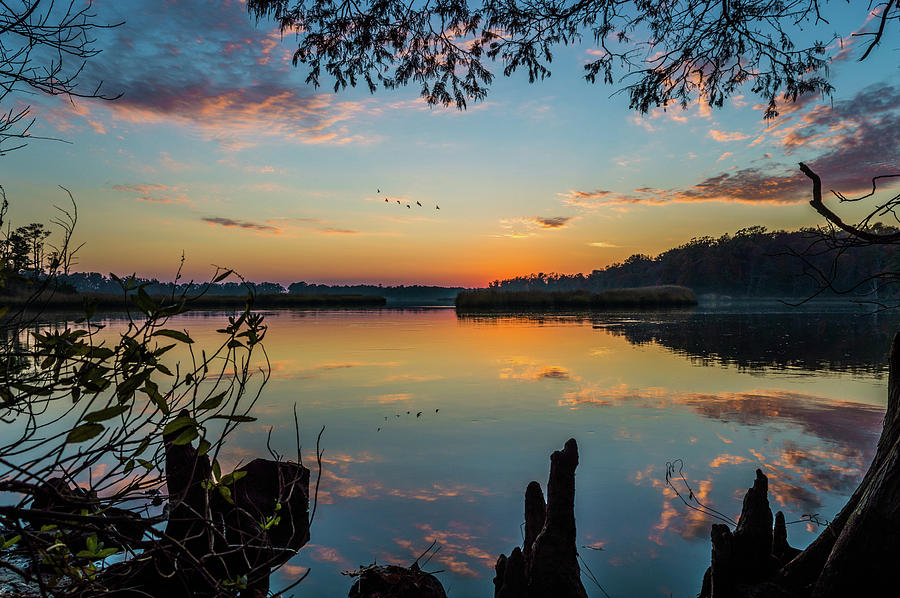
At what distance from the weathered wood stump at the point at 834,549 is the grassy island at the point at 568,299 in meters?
48.6

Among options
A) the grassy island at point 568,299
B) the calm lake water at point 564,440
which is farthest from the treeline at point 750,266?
the calm lake water at point 564,440

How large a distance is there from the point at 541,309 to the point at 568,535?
49334 millimetres

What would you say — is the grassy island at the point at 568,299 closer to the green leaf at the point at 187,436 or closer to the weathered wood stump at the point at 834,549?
the weathered wood stump at the point at 834,549

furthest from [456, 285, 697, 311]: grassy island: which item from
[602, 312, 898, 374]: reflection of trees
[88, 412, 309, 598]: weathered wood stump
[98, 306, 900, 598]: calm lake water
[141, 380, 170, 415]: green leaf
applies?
[141, 380, 170, 415]: green leaf

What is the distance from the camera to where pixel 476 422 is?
29.2 ft

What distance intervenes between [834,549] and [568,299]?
5301 centimetres

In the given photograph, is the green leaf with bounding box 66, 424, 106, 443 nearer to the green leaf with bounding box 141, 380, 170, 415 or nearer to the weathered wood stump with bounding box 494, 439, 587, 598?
the green leaf with bounding box 141, 380, 170, 415

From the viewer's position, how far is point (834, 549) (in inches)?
125

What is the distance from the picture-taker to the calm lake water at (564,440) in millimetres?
4750

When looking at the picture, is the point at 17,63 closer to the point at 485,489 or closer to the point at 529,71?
the point at 485,489

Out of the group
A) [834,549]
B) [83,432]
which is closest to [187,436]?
[83,432]

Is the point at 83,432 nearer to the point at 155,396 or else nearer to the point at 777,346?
the point at 155,396

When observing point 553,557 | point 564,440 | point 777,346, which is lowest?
point 564,440

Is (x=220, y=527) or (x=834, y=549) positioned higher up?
(x=834, y=549)
